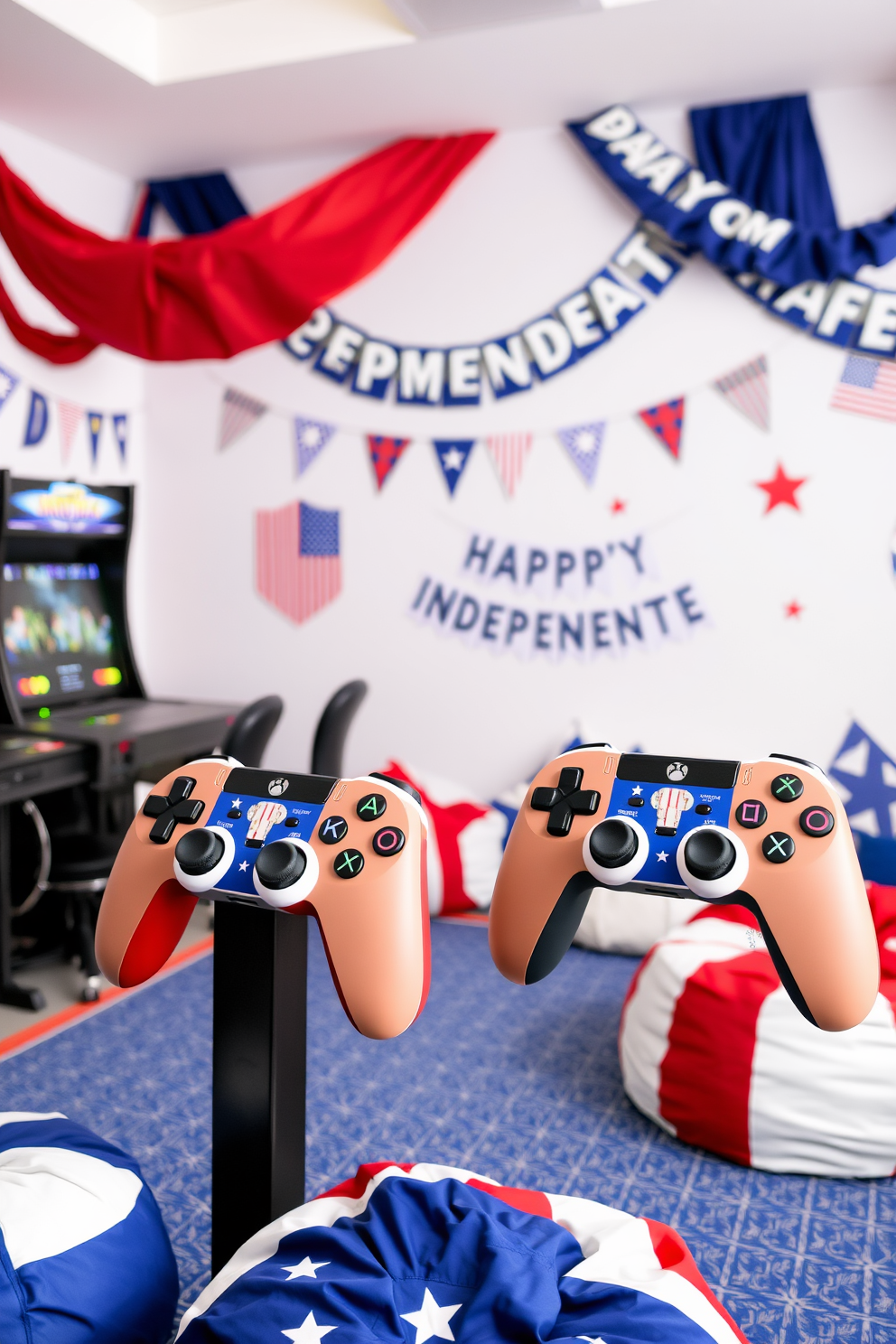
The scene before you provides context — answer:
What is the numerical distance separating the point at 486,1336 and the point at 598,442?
10.0 feet

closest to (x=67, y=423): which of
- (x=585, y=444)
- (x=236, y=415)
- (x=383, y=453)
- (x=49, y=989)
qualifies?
(x=236, y=415)

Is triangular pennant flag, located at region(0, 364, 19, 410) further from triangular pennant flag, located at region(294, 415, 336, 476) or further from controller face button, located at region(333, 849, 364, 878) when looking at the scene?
controller face button, located at region(333, 849, 364, 878)

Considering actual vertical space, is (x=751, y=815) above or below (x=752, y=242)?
below

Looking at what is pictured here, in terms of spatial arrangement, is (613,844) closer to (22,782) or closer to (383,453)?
(22,782)

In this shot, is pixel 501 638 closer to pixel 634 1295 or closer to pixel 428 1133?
pixel 428 1133

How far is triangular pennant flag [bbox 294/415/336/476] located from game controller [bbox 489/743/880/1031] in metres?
2.96

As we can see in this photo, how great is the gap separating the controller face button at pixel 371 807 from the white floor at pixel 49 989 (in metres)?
1.67

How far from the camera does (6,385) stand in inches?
148

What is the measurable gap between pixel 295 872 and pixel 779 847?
1.92ft

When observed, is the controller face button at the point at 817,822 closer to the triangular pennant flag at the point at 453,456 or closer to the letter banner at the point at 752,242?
the letter banner at the point at 752,242

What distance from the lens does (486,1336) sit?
1296 millimetres

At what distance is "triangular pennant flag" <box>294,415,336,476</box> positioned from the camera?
4.18 m

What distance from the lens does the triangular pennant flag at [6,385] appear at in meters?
3.75

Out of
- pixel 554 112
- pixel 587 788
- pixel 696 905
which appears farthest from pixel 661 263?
pixel 587 788
